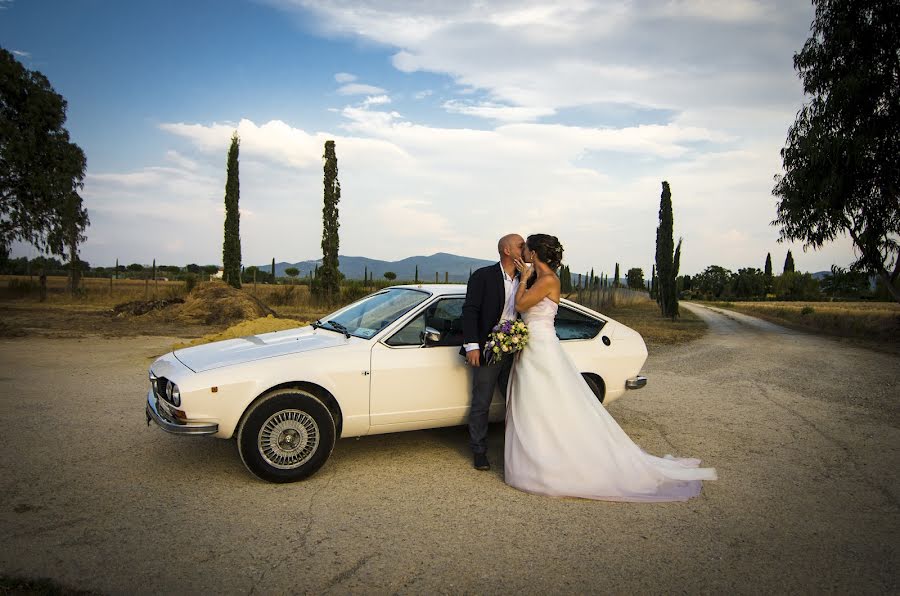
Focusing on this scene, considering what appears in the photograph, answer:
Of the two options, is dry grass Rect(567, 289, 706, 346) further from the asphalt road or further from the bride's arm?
the bride's arm

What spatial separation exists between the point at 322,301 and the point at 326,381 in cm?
2444

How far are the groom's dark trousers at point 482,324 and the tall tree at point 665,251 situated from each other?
28037 millimetres

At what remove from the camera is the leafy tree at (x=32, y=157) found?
16844 millimetres

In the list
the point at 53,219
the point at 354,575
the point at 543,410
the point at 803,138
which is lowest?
the point at 354,575

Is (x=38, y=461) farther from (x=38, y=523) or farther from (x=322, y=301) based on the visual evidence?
(x=322, y=301)

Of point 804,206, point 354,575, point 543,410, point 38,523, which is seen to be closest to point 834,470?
point 543,410

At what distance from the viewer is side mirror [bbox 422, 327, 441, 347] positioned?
5.03 meters

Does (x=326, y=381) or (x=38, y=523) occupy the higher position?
(x=326, y=381)

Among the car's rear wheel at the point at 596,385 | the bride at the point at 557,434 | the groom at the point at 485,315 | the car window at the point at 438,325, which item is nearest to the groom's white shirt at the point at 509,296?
the groom at the point at 485,315

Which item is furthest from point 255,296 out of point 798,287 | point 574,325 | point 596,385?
point 798,287

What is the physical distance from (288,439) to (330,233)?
25.6 m

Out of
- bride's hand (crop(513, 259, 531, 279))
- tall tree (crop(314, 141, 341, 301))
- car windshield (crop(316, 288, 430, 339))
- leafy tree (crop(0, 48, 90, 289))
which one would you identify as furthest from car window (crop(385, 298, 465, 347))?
tall tree (crop(314, 141, 341, 301))

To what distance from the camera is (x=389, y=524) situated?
4012 mm

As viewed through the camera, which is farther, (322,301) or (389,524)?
(322,301)
